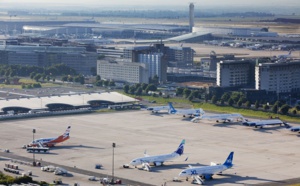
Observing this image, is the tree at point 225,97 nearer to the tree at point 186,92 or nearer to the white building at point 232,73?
the tree at point 186,92

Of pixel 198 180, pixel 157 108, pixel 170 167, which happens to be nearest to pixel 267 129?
pixel 157 108

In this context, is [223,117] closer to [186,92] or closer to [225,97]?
[225,97]

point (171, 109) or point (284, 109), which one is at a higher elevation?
point (284, 109)

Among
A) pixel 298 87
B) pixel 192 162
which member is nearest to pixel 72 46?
pixel 298 87

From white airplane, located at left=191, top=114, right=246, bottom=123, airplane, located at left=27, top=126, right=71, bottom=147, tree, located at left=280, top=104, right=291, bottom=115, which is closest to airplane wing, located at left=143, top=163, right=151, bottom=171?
airplane, located at left=27, top=126, right=71, bottom=147

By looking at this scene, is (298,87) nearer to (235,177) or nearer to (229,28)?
(235,177)

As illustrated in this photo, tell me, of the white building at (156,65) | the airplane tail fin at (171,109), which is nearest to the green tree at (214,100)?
the airplane tail fin at (171,109)
